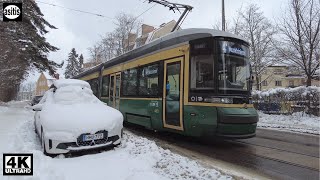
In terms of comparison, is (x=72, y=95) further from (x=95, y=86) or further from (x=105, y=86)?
(x=95, y=86)

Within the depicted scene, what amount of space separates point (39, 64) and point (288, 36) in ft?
82.7

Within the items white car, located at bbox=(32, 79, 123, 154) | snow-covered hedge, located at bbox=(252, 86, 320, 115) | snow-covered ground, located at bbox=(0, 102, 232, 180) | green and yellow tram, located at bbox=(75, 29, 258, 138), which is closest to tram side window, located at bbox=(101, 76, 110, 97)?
green and yellow tram, located at bbox=(75, 29, 258, 138)

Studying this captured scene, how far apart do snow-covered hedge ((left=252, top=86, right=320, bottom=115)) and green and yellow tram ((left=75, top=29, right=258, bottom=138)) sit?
32.7ft

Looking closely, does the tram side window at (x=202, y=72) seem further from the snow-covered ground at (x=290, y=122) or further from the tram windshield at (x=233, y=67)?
the snow-covered ground at (x=290, y=122)

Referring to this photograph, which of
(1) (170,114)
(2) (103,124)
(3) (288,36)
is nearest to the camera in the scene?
(2) (103,124)

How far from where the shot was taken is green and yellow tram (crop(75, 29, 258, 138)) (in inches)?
318

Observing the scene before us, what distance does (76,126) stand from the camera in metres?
6.73

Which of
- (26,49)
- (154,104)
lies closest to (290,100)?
(154,104)

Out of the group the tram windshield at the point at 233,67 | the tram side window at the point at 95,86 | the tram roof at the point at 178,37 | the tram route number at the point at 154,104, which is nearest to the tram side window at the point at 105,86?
the tram side window at the point at 95,86

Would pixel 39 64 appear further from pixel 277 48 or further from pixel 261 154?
pixel 261 154

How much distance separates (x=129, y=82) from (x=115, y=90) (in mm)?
2001

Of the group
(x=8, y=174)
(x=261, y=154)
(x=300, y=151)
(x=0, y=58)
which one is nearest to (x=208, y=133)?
(x=261, y=154)

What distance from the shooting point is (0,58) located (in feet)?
64.5

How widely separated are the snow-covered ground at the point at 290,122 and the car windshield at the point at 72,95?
8975mm
